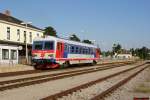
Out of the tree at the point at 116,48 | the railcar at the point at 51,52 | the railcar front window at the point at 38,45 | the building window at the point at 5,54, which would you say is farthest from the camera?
the tree at the point at 116,48

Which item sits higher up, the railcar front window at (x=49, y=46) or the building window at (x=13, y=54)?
the railcar front window at (x=49, y=46)

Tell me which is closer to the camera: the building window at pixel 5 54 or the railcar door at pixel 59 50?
the railcar door at pixel 59 50

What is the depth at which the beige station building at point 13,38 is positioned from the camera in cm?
4372

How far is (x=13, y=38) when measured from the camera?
178ft

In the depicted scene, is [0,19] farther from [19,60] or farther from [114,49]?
[114,49]

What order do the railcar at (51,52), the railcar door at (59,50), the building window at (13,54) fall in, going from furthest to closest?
the building window at (13,54), the railcar door at (59,50), the railcar at (51,52)

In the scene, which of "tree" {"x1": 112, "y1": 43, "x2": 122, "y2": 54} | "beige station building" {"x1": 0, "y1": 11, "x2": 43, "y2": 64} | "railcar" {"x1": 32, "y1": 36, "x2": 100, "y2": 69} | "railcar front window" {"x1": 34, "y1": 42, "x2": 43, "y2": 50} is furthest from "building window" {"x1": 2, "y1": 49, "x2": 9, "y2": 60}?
"tree" {"x1": 112, "y1": 43, "x2": 122, "y2": 54}

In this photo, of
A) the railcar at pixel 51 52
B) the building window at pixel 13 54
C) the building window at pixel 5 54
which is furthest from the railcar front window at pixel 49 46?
the building window at pixel 13 54

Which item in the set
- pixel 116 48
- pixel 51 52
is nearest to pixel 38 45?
pixel 51 52

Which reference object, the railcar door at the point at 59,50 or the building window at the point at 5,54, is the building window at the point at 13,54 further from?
the railcar door at the point at 59,50

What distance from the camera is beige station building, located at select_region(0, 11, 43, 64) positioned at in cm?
4372

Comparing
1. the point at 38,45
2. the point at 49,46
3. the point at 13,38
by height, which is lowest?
the point at 49,46

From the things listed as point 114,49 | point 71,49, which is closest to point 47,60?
point 71,49

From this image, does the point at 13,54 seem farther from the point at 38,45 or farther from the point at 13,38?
the point at 38,45
